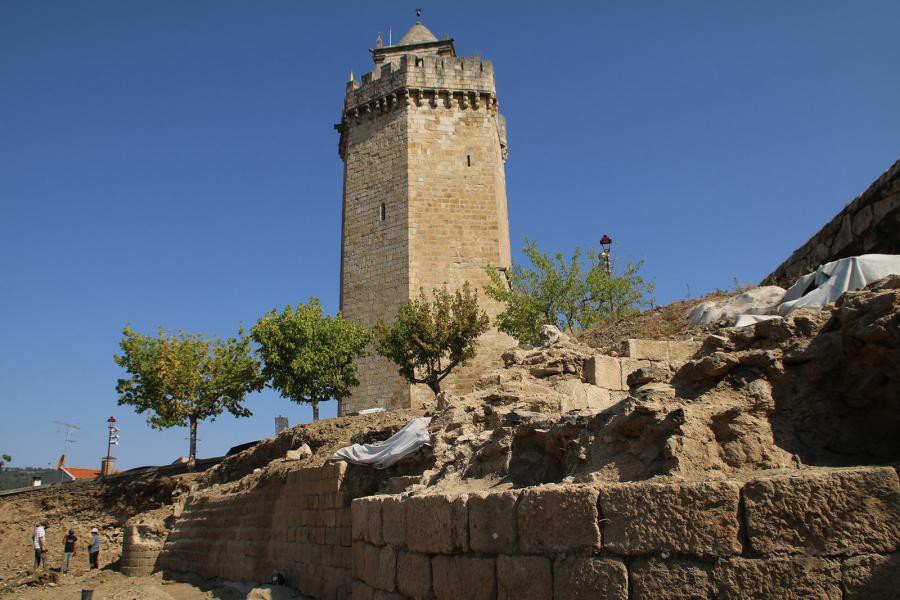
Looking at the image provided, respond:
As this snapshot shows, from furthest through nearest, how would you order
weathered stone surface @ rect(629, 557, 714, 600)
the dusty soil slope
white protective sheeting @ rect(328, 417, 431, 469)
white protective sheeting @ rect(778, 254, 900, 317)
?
1. white protective sheeting @ rect(778, 254, 900, 317)
2. white protective sheeting @ rect(328, 417, 431, 469)
3. the dusty soil slope
4. weathered stone surface @ rect(629, 557, 714, 600)

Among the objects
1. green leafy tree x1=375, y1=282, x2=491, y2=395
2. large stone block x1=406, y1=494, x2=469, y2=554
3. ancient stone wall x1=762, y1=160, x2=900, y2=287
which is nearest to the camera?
large stone block x1=406, y1=494, x2=469, y2=554

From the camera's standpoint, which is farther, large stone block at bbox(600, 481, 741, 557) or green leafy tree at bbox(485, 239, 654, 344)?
green leafy tree at bbox(485, 239, 654, 344)

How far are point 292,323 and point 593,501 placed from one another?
20587mm

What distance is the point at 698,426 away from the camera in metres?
3.98

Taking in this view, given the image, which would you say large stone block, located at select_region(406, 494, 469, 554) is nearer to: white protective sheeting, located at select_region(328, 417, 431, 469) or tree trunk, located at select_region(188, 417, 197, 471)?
white protective sheeting, located at select_region(328, 417, 431, 469)

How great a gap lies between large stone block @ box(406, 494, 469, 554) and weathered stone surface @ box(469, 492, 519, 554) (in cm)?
9

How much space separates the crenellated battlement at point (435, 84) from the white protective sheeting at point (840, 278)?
1746cm

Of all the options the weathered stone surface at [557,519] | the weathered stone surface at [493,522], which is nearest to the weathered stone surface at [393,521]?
the weathered stone surface at [493,522]

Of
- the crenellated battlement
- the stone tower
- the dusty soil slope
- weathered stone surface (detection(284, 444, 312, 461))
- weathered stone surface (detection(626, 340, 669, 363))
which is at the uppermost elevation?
the crenellated battlement

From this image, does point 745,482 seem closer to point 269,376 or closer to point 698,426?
point 698,426

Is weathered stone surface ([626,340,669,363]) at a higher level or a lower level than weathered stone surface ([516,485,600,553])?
higher

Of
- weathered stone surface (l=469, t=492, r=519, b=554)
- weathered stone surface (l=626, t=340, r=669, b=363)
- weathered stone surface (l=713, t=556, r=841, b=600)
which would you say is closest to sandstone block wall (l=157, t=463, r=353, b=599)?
weathered stone surface (l=626, t=340, r=669, b=363)

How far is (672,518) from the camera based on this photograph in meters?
3.40

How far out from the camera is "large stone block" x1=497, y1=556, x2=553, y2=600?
388 centimetres
